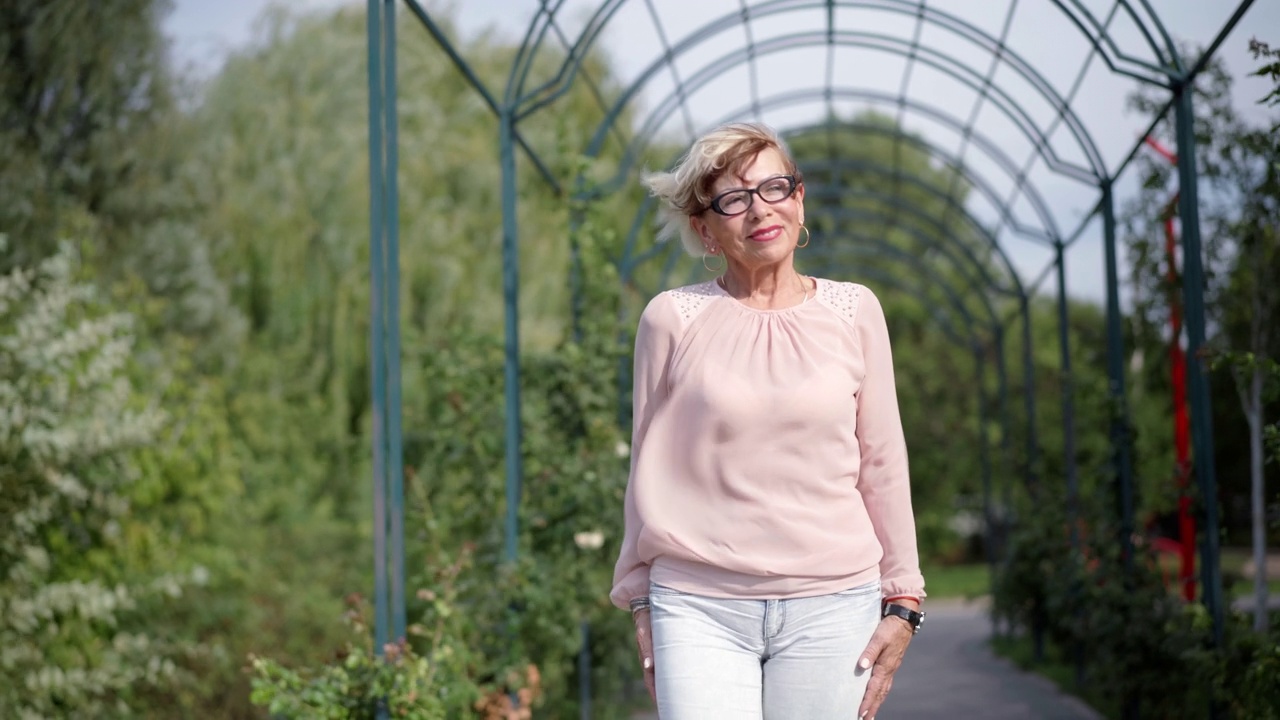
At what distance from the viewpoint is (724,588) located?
2.18m

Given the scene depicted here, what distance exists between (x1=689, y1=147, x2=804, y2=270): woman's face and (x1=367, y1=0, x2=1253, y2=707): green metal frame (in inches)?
79.5

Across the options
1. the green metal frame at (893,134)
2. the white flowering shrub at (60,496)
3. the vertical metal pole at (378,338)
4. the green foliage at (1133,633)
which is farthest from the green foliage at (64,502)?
the green foliage at (1133,633)

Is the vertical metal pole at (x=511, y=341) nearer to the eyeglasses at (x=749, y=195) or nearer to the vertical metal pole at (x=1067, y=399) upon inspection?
the eyeglasses at (x=749, y=195)

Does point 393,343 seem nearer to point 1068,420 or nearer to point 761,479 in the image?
point 761,479

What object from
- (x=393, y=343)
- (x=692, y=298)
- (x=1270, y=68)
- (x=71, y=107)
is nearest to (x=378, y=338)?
(x=393, y=343)

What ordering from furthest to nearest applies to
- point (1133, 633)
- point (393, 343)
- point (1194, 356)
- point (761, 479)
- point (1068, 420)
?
point (1068, 420) < point (1133, 633) < point (1194, 356) < point (393, 343) < point (761, 479)

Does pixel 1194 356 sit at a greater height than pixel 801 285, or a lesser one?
lesser

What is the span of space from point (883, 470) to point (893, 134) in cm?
678

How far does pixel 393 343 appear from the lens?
4.30 meters

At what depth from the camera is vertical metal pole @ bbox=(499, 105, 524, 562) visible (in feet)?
18.1

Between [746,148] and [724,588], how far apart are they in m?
0.70

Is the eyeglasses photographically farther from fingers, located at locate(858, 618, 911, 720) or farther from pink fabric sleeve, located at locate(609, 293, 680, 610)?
fingers, located at locate(858, 618, 911, 720)

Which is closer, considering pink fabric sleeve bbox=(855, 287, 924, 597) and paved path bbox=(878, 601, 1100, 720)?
pink fabric sleeve bbox=(855, 287, 924, 597)

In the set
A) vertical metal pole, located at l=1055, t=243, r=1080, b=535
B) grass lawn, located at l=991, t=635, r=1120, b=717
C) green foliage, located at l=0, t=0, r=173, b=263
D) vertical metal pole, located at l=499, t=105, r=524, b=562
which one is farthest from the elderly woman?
green foliage, located at l=0, t=0, r=173, b=263
